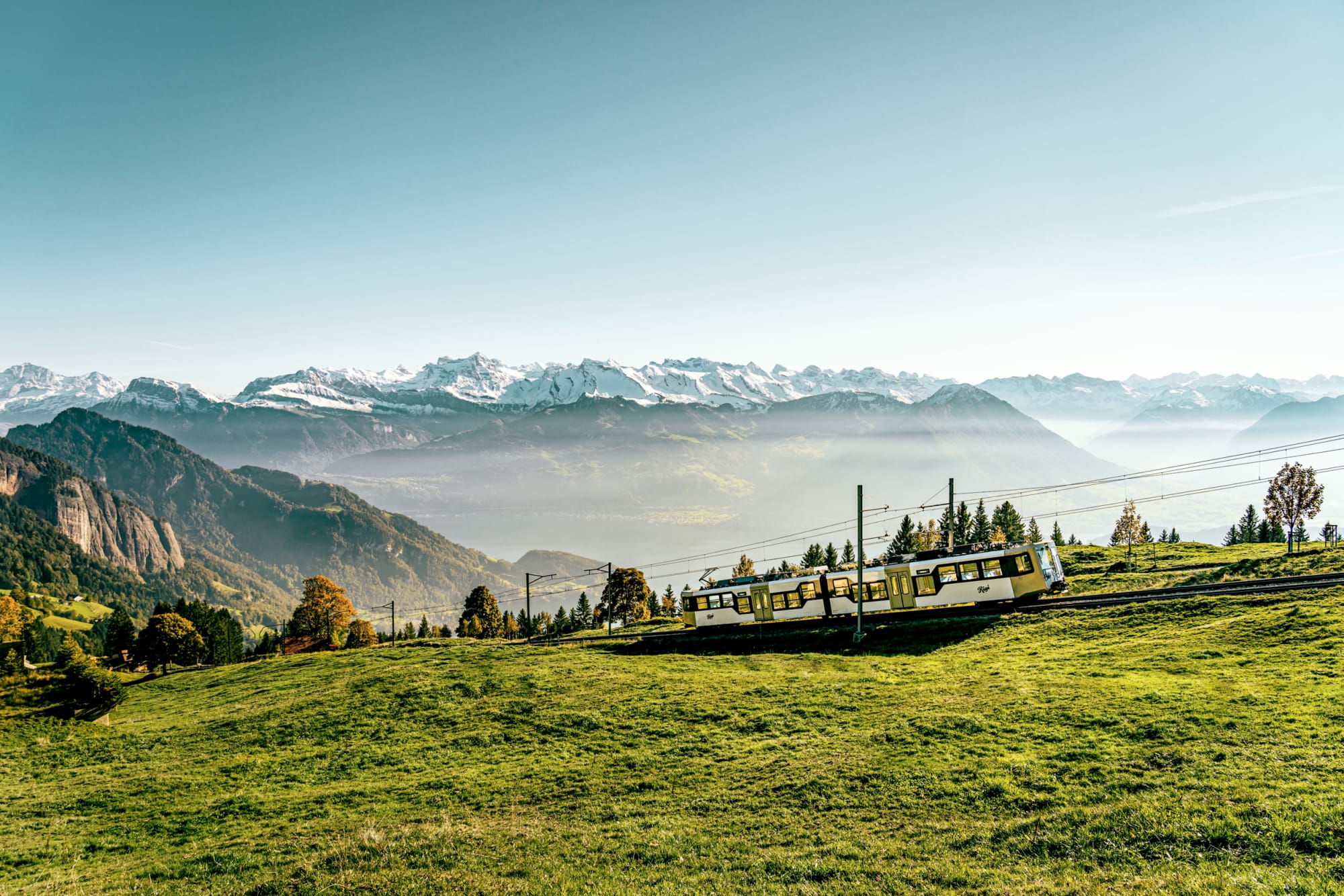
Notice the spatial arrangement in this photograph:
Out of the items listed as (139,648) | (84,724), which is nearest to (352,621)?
(139,648)

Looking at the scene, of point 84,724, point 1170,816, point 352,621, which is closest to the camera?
point 1170,816

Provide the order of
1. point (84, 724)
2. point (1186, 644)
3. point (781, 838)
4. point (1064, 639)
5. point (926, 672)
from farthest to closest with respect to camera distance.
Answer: point (84, 724)
point (1064, 639)
point (926, 672)
point (1186, 644)
point (781, 838)

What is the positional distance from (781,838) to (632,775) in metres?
8.14

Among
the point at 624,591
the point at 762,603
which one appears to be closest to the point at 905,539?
the point at 624,591

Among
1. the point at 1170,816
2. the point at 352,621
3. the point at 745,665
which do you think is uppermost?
the point at 1170,816

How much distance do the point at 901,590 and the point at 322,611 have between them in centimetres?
7890

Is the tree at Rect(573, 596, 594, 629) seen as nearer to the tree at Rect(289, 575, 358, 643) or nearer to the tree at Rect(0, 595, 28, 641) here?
the tree at Rect(289, 575, 358, 643)

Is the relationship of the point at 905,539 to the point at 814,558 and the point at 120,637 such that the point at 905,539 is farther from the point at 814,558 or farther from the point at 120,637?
the point at 120,637

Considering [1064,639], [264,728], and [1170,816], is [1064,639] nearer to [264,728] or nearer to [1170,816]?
[1170,816]

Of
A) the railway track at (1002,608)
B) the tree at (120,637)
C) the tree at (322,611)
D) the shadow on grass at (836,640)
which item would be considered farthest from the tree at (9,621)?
the shadow on grass at (836,640)

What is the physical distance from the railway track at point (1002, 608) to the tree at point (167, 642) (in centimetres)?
5084

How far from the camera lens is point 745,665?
41375mm

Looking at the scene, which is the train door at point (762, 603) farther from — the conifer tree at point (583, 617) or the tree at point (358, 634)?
the tree at point (358, 634)

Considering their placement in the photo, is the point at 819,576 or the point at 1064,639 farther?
the point at 819,576
